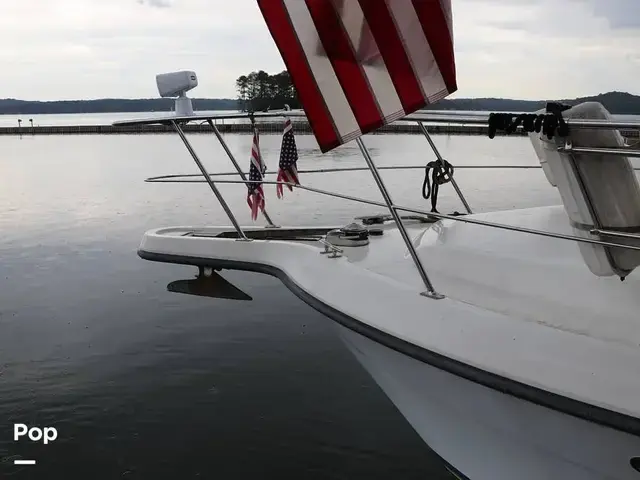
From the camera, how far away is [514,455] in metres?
2.93

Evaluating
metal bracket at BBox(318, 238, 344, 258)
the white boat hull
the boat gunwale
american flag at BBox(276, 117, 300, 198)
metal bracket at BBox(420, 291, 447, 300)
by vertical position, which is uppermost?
american flag at BBox(276, 117, 300, 198)

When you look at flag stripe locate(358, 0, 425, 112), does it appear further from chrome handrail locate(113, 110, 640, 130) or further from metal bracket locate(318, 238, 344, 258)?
metal bracket locate(318, 238, 344, 258)

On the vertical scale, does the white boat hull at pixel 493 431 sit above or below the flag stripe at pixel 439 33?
below

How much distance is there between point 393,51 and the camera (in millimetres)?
2838

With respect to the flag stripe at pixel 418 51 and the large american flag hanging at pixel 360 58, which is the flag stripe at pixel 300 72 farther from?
the flag stripe at pixel 418 51

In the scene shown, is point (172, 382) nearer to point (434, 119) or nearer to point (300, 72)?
point (434, 119)

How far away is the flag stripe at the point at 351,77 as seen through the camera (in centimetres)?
286

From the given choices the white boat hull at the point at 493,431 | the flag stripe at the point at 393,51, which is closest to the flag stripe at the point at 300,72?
the flag stripe at the point at 393,51

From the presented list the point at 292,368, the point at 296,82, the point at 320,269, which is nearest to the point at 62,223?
the point at 292,368

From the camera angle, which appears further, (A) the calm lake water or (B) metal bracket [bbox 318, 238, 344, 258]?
(B) metal bracket [bbox 318, 238, 344, 258]

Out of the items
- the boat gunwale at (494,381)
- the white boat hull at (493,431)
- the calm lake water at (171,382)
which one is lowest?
the calm lake water at (171,382)

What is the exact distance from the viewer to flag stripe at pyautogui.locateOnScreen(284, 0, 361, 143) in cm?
287

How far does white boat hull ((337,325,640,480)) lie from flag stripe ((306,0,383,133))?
1.24 m

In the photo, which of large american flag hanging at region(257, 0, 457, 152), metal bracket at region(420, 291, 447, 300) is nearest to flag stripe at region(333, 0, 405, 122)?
large american flag hanging at region(257, 0, 457, 152)
